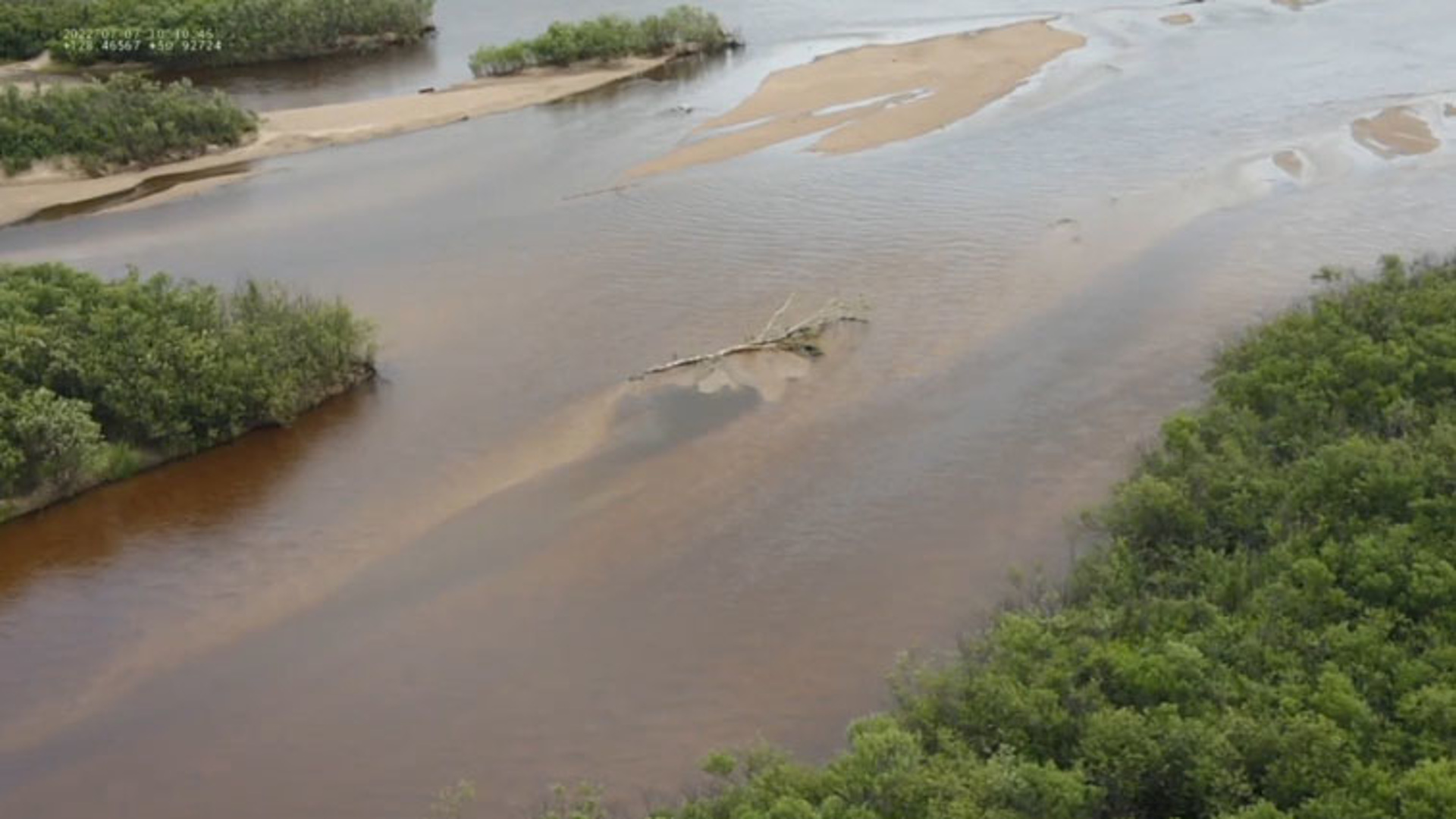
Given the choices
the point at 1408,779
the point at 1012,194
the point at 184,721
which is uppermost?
the point at 1012,194

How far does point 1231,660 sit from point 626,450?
10.9m

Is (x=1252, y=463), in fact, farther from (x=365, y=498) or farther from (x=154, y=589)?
(x=154, y=589)

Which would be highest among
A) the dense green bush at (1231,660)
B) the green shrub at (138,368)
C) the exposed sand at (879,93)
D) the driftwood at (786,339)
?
the exposed sand at (879,93)

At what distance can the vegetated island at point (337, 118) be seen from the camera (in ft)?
115

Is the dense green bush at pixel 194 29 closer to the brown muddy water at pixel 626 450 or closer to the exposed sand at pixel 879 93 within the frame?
the brown muddy water at pixel 626 450

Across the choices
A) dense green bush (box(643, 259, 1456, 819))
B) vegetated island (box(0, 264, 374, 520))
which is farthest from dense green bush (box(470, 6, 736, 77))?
dense green bush (box(643, 259, 1456, 819))

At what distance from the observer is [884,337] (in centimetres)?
2466

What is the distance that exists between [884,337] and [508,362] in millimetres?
7325

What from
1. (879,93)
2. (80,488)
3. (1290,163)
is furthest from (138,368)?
(1290,163)

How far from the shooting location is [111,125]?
1436 inches

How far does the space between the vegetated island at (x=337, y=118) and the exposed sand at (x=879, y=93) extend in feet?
18.5

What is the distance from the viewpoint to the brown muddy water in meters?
15.6

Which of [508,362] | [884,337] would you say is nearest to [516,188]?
[508,362]

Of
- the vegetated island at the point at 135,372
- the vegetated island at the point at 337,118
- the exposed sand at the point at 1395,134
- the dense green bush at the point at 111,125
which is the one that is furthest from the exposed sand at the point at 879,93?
the vegetated island at the point at 135,372
